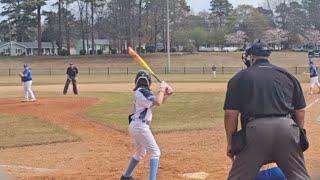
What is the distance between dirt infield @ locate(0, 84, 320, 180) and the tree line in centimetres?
7912

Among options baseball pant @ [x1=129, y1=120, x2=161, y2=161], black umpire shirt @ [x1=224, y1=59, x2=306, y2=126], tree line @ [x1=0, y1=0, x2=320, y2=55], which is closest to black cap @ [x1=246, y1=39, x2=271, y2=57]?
black umpire shirt @ [x1=224, y1=59, x2=306, y2=126]

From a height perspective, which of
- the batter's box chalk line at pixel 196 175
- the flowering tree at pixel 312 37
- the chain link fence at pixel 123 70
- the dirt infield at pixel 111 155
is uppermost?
the flowering tree at pixel 312 37

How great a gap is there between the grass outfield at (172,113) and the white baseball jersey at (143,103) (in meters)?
6.99

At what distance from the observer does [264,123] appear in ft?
16.4

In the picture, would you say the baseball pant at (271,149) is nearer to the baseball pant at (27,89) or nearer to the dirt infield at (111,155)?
the dirt infield at (111,155)

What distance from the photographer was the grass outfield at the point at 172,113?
16219mm

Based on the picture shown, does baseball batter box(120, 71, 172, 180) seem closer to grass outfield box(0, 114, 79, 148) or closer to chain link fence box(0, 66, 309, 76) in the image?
grass outfield box(0, 114, 79, 148)

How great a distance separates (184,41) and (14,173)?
92345 mm

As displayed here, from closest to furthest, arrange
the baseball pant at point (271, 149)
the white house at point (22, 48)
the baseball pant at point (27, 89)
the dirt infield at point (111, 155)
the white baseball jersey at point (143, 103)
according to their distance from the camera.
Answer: the baseball pant at point (271, 149)
the white baseball jersey at point (143, 103)
the dirt infield at point (111, 155)
the baseball pant at point (27, 89)
the white house at point (22, 48)

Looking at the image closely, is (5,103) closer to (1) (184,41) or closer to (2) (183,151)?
(2) (183,151)

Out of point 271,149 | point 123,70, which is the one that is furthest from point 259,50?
point 123,70

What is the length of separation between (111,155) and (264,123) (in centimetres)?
667

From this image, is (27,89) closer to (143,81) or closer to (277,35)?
(143,81)

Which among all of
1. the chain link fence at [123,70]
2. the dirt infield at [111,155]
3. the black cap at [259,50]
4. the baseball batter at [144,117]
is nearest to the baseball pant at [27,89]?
the dirt infield at [111,155]
